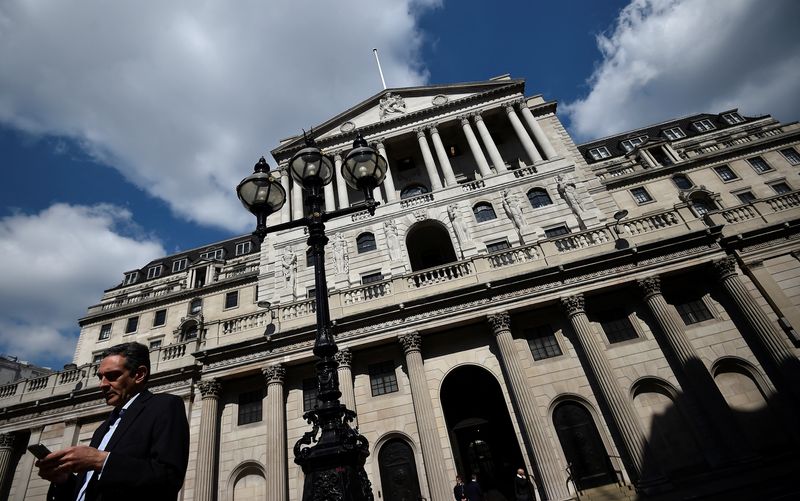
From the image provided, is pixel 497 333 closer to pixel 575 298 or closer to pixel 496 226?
pixel 575 298

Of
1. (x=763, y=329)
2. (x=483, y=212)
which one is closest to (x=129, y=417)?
(x=763, y=329)

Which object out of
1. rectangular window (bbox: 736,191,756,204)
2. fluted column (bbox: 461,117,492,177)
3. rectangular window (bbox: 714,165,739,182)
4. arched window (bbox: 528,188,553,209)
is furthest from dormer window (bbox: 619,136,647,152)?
arched window (bbox: 528,188,553,209)

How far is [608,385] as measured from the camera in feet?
48.6

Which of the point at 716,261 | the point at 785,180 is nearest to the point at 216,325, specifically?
the point at 716,261

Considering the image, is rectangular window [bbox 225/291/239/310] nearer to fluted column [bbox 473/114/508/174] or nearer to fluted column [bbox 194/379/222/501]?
fluted column [bbox 194/379/222/501]

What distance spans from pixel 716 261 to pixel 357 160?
58.6ft

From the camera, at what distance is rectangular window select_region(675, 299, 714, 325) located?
55.6ft

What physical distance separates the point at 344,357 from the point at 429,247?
1288 centimetres

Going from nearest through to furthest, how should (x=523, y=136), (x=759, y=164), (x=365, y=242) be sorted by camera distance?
(x=365, y=242)
(x=523, y=136)
(x=759, y=164)

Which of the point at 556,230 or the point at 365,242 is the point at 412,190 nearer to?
the point at 365,242

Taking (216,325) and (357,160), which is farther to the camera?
(216,325)

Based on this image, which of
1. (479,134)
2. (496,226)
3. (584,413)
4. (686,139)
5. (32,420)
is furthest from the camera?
(686,139)

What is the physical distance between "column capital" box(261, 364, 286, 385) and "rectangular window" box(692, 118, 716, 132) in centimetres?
5183

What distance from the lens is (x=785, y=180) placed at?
32000 millimetres
